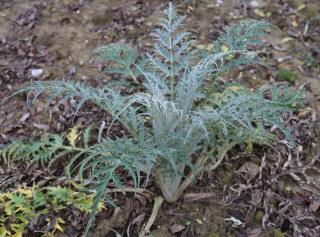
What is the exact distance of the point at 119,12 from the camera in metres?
4.03

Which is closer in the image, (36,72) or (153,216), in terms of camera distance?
(153,216)

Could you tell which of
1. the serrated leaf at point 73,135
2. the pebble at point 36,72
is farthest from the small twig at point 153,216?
the pebble at point 36,72

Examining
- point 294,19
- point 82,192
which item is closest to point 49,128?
point 82,192

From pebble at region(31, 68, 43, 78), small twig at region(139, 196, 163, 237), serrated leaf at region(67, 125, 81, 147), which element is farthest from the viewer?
pebble at region(31, 68, 43, 78)

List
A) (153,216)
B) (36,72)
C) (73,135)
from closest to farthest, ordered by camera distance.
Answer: (153,216) < (73,135) < (36,72)

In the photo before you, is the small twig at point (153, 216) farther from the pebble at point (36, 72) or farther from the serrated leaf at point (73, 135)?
the pebble at point (36, 72)

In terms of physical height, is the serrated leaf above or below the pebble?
below

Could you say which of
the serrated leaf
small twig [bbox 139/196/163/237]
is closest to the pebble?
the serrated leaf

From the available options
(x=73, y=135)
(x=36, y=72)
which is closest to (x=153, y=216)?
(x=73, y=135)

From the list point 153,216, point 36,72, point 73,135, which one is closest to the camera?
point 153,216

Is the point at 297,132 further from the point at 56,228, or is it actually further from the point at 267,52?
the point at 56,228

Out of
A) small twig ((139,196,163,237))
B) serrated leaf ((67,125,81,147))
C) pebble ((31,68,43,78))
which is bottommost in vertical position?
small twig ((139,196,163,237))

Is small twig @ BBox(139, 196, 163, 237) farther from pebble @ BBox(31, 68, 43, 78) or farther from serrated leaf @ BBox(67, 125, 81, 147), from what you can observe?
pebble @ BBox(31, 68, 43, 78)

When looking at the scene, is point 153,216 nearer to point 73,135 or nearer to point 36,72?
point 73,135
